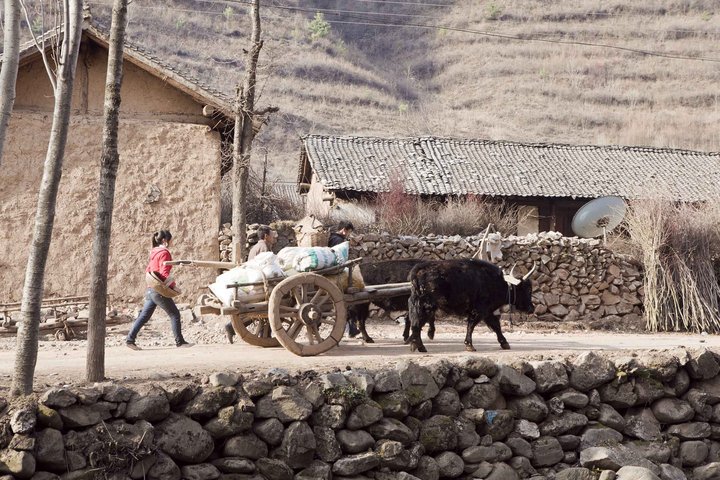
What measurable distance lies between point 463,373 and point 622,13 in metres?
77.5

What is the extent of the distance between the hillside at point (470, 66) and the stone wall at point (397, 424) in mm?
43921

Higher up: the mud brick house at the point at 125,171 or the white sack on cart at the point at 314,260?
the mud brick house at the point at 125,171

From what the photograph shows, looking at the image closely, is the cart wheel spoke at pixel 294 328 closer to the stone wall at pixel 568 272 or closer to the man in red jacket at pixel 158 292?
the man in red jacket at pixel 158 292

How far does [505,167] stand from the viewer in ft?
89.9

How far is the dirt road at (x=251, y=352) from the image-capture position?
893 centimetres

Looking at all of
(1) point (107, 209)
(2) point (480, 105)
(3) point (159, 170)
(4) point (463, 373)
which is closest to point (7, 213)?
(3) point (159, 170)

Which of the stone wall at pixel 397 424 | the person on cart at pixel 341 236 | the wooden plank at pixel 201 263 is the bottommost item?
the stone wall at pixel 397 424

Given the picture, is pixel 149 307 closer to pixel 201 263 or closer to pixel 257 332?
pixel 201 263

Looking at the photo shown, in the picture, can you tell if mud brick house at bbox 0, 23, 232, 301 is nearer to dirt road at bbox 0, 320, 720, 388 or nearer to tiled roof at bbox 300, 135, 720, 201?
dirt road at bbox 0, 320, 720, 388

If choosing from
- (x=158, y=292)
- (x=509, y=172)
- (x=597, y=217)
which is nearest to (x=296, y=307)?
(x=158, y=292)

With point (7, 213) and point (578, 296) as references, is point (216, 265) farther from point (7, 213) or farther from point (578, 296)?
point (578, 296)

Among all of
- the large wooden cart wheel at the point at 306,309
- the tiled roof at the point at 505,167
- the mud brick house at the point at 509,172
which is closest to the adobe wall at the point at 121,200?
the mud brick house at the point at 509,172

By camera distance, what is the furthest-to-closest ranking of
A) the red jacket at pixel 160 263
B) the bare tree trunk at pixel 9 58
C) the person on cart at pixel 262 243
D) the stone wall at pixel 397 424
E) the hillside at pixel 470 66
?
the hillside at pixel 470 66 < the person on cart at pixel 262 243 < the red jacket at pixel 160 263 < the bare tree trunk at pixel 9 58 < the stone wall at pixel 397 424

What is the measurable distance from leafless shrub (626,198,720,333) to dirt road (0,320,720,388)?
3.54 ft
